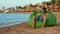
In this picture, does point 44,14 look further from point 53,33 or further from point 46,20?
point 53,33

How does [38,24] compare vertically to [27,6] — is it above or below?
above

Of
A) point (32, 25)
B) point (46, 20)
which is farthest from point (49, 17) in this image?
point (32, 25)

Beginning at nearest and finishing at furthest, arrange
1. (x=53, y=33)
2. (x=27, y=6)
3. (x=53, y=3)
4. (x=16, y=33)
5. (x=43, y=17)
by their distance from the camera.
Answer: (x=53, y=33), (x=16, y=33), (x=43, y=17), (x=53, y=3), (x=27, y=6)

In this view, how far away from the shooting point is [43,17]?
11.9m

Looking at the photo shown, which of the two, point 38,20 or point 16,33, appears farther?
point 38,20

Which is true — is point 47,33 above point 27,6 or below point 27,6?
above

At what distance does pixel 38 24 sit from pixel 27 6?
361ft

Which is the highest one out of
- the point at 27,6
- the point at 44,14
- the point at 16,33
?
the point at 44,14

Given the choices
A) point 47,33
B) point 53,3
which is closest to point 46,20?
point 47,33

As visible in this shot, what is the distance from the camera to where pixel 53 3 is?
8944cm

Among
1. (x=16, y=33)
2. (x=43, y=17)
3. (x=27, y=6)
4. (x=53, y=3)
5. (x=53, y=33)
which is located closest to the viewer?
(x=53, y=33)

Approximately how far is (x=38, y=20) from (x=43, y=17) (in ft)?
1.25

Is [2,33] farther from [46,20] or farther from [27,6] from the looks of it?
[27,6]

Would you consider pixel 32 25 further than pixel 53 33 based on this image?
Yes
